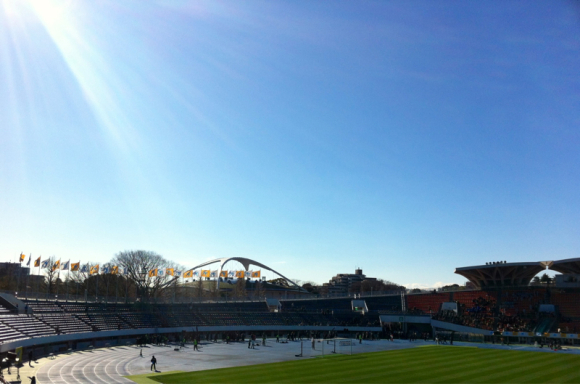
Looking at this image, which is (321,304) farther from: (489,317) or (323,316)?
(489,317)

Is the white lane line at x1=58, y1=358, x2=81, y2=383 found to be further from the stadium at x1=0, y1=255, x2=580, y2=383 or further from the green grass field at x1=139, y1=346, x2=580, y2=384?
the green grass field at x1=139, y1=346, x2=580, y2=384

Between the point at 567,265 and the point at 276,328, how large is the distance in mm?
59285

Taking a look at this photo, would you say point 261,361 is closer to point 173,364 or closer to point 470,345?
point 173,364

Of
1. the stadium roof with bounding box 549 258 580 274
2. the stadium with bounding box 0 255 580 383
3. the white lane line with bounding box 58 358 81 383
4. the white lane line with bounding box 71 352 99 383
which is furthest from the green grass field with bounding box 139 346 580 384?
the stadium roof with bounding box 549 258 580 274

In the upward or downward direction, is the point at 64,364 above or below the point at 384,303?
below

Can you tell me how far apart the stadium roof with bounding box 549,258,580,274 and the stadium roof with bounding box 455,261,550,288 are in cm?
194

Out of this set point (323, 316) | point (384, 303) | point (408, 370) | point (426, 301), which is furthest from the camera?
point (384, 303)

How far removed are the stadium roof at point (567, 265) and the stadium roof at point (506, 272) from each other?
1.94 metres

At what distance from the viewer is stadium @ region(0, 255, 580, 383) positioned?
1799 inches

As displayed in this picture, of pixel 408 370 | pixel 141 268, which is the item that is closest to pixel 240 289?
pixel 141 268

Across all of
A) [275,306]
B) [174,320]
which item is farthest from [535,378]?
[275,306]

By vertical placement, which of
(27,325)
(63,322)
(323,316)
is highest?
(27,325)

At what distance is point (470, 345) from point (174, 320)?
161 feet

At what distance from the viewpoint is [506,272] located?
93.7 m
